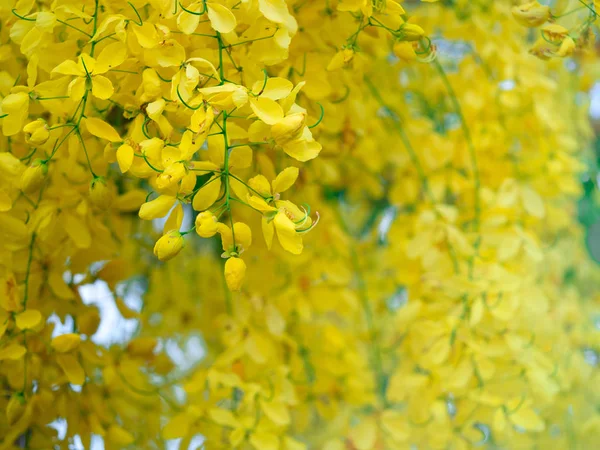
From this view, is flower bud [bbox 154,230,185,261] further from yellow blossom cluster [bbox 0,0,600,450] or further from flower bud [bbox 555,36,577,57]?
A: flower bud [bbox 555,36,577,57]

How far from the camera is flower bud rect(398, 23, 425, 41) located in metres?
0.41

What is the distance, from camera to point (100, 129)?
375 millimetres

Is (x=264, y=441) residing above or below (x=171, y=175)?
below

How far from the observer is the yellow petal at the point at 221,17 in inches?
13.5

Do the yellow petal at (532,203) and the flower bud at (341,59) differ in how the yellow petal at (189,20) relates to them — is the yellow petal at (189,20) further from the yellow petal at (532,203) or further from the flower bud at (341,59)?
the yellow petal at (532,203)

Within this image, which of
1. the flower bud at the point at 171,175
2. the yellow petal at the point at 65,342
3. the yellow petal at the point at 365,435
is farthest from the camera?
the yellow petal at the point at 365,435

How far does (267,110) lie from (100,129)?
98mm

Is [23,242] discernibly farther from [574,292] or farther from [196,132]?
[574,292]

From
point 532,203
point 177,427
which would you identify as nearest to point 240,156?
point 177,427

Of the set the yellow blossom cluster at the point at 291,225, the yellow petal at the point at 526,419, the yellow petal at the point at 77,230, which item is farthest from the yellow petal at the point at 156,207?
the yellow petal at the point at 526,419

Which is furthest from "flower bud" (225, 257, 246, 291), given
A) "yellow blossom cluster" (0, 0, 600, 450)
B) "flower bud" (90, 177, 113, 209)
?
"flower bud" (90, 177, 113, 209)

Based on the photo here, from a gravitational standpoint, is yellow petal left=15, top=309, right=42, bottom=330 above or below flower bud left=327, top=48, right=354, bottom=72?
below

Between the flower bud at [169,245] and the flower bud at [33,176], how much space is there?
3.8 inches

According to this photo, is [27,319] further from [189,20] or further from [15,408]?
[189,20]
